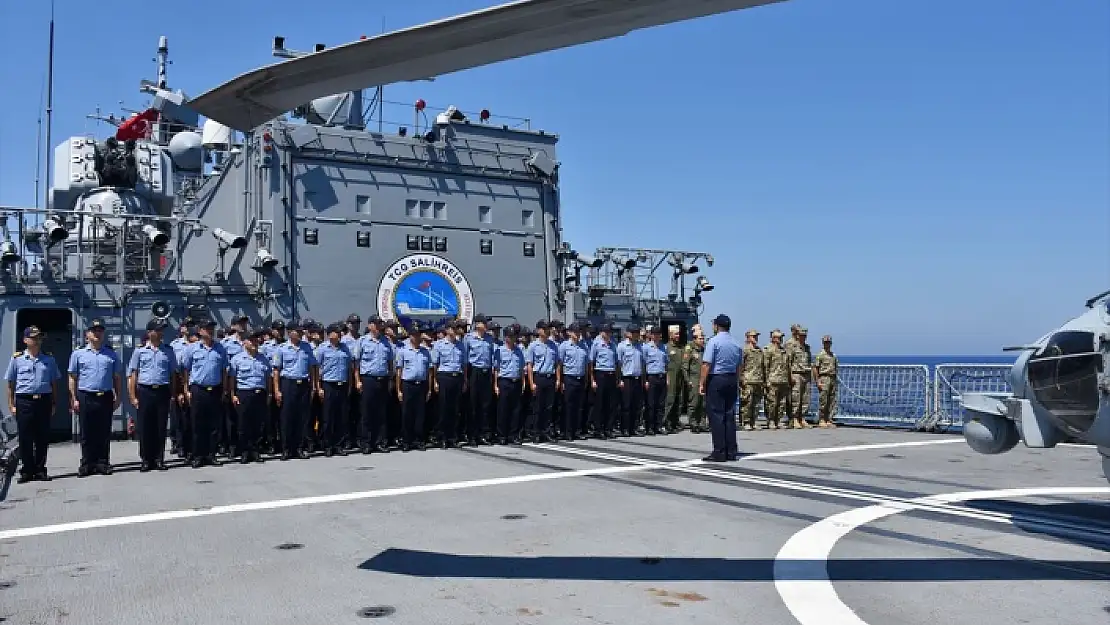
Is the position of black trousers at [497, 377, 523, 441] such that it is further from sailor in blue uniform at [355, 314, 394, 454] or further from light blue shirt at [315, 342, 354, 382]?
→ light blue shirt at [315, 342, 354, 382]

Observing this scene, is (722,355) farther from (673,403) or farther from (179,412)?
(179,412)

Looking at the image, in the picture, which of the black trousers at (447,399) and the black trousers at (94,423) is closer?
the black trousers at (94,423)

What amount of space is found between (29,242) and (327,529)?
998cm

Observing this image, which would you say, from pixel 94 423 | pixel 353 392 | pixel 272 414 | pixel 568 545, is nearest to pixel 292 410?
pixel 272 414

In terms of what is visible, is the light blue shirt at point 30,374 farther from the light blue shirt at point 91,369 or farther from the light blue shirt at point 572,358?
the light blue shirt at point 572,358

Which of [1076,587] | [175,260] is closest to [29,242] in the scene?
[175,260]

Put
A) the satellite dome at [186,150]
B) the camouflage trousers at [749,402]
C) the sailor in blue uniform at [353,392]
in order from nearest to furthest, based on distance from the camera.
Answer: the sailor in blue uniform at [353,392] < the camouflage trousers at [749,402] < the satellite dome at [186,150]

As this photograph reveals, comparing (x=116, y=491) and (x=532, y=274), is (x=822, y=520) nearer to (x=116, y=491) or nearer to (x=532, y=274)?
(x=116, y=491)

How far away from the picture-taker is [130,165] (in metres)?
19.4

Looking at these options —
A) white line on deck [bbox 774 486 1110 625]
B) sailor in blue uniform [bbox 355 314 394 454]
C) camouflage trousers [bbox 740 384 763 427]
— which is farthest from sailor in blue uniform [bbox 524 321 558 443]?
white line on deck [bbox 774 486 1110 625]

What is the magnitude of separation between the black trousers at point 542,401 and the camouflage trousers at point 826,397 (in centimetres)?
492

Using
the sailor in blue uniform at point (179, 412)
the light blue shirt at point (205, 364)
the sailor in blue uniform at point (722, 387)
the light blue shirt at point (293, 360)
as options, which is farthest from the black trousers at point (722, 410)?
the sailor in blue uniform at point (179, 412)

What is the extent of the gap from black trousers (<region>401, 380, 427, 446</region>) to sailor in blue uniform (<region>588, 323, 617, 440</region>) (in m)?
2.42

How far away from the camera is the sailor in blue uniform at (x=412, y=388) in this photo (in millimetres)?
11234
